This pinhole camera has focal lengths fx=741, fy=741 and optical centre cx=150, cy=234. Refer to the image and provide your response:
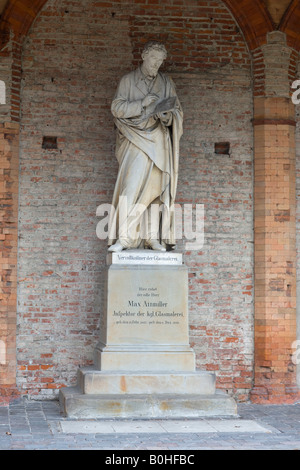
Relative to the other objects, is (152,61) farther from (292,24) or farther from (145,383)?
(145,383)

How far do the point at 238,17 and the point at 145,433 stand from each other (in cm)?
572

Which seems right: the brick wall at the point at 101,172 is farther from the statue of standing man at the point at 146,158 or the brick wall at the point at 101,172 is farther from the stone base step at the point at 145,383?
the stone base step at the point at 145,383

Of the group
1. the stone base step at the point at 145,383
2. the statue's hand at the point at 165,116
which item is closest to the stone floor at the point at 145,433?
the stone base step at the point at 145,383

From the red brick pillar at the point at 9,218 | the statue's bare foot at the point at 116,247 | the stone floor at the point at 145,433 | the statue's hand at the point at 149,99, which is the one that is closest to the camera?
the stone floor at the point at 145,433

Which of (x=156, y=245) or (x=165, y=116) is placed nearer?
(x=165, y=116)

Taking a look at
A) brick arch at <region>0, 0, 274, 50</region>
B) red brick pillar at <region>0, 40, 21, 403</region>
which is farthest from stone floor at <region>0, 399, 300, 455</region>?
brick arch at <region>0, 0, 274, 50</region>

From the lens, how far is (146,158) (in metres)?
8.55

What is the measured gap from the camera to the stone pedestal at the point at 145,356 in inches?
301

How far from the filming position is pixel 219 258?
956cm

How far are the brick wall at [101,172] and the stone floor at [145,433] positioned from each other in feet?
4.17

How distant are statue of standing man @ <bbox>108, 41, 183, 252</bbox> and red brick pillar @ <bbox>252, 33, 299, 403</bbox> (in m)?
1.46

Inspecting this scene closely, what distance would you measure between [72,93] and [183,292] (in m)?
3.04

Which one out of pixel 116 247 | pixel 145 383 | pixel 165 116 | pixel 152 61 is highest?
pixel 152 61

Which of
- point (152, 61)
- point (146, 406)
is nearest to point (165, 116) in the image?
point (152, 61)
